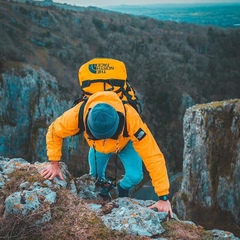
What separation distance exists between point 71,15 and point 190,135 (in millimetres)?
87762

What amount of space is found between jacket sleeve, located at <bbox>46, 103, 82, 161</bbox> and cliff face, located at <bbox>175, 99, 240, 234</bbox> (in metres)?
31.9

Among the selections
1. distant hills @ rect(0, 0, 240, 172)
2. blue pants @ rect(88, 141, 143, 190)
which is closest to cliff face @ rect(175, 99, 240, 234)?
distant hills @ rect(0, 0, 240, 172)

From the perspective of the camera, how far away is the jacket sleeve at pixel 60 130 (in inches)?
217

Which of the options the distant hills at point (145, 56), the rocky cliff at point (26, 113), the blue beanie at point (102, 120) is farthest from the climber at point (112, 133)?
the distant hills at point (145, 56)

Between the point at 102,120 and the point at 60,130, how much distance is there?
1188 mm

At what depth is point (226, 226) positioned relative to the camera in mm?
34219

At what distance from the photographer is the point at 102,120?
479 cm

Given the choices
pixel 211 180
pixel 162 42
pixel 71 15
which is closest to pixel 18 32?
pixel 71 15

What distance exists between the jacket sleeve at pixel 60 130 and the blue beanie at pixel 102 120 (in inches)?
24.8

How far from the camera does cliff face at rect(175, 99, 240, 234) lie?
116ft

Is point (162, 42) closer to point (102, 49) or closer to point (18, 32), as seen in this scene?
point (102, 49)

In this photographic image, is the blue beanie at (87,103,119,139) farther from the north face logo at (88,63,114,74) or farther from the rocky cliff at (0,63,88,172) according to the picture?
the rocky cliff at (0,63,88,172)

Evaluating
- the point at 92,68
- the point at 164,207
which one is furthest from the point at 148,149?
the point at 92,68

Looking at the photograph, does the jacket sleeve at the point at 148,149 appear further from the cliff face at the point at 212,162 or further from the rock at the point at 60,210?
the cliff face at the point at 212,162
